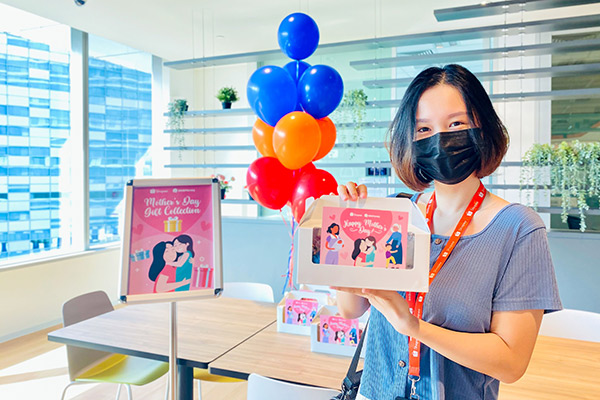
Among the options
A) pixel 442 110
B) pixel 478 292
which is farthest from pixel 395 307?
pixel 442 110

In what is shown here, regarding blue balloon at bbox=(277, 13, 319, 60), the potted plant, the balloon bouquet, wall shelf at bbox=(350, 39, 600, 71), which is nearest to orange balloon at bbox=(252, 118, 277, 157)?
the balloon bouquet

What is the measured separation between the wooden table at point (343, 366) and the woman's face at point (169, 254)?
0.48m

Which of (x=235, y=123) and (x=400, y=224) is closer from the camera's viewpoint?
(x=400, y=224)

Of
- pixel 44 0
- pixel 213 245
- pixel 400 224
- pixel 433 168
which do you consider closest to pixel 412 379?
pixel 400 224

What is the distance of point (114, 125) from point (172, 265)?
4510 mm

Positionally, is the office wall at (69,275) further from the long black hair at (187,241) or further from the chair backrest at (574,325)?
the long black hair at (187,241)

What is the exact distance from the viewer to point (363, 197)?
0.89 meters

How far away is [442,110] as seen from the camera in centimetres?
92

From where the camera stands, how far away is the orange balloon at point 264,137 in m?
3.19

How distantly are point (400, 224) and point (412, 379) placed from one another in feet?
1.07

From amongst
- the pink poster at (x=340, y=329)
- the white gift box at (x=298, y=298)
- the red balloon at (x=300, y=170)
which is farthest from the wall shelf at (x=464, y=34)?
the pink poster at (x=340, y=329)

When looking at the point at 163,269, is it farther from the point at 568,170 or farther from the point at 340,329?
the point at 568,170

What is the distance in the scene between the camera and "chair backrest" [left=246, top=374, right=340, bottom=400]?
4.17ft

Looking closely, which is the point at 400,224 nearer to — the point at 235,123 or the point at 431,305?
the point at 431,305
